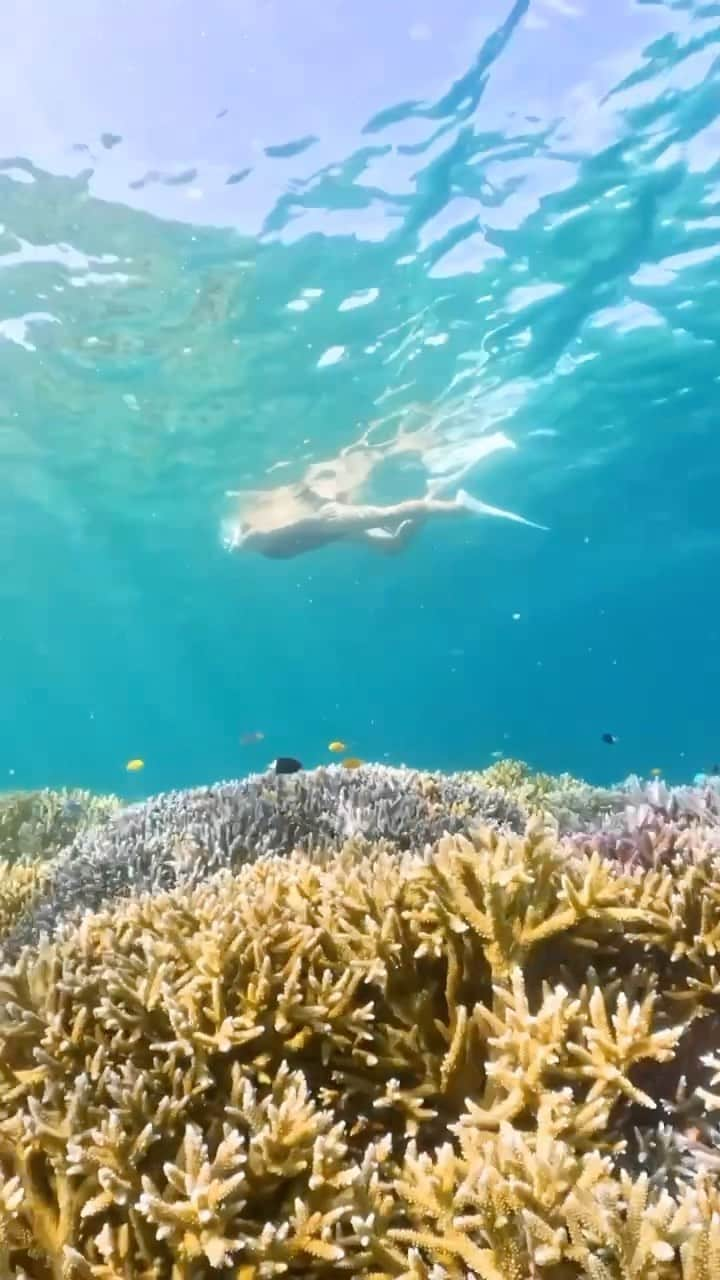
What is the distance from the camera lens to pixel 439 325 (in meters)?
23.7

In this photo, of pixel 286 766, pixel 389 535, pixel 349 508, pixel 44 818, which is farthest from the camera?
pixel 349 508

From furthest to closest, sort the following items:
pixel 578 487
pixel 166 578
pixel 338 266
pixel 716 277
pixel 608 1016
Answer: pixel 166 578, pixel 578 487, pixel 716 277, pixel 338 266, pixel 608 1016

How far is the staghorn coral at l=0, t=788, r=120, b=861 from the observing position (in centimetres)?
934

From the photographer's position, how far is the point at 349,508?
33094 millimetres

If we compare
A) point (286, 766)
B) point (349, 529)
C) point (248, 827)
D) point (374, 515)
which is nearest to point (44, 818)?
point (286, 766)

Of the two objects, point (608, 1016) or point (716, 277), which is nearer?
point (608, 1016)

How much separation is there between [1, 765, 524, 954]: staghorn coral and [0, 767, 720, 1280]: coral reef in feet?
5.92

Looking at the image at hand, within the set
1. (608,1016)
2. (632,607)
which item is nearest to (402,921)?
(608,1016)

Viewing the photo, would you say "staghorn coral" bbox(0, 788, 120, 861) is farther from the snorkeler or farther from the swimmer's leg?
the swimmer's leg

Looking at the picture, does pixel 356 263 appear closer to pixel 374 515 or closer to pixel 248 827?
pixel 374 515

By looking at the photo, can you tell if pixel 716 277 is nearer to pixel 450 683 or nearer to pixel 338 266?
pixel 338 266

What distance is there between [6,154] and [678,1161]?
67.9 ft

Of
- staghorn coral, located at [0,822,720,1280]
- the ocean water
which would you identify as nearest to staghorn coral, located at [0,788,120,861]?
the ocean water

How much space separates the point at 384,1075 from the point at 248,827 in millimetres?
3238
